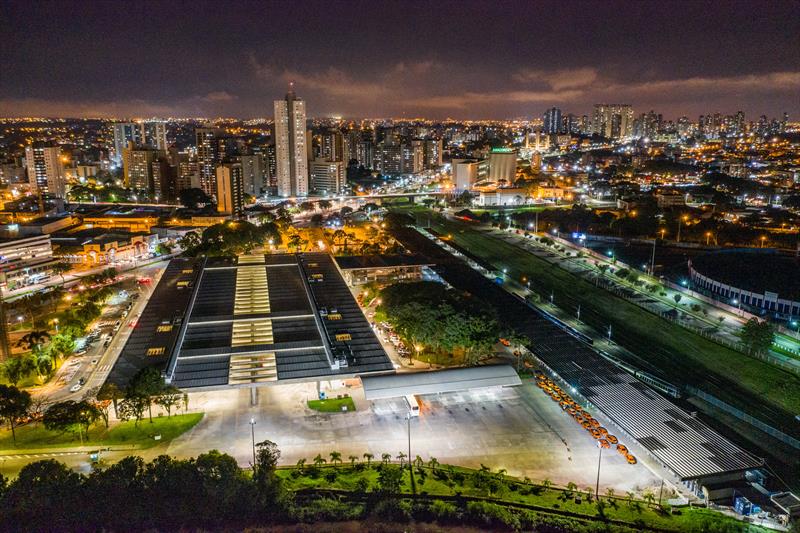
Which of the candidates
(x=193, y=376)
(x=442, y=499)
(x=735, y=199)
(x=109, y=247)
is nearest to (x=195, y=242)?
(x=109, y=247)

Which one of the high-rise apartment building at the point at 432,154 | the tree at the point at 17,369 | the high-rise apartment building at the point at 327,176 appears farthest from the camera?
the high-rise apartment building at the point at 432,154

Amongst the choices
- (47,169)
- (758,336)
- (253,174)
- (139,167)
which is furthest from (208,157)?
(758,336)

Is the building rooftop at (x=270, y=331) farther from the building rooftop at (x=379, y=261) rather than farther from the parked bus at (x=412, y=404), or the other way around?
the building rooftop at (x=379, y=261)

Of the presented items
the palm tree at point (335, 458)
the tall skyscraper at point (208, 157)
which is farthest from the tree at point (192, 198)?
the palm tree at point (335, 458)

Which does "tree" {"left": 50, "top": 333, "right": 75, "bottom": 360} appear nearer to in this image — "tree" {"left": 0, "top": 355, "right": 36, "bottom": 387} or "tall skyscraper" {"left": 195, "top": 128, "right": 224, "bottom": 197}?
"tree" {"left": 0, "top": 355, "right": 36, "bottom": 387}

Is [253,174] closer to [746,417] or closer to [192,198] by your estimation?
[192,198]

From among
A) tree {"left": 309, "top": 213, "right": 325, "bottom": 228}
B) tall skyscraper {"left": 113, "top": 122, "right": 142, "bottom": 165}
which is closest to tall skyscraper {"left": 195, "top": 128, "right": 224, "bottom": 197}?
tree {"left": 309, "top": 213, "right": 325, "bottom": 228}

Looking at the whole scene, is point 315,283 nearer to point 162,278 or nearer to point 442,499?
point 162,278
